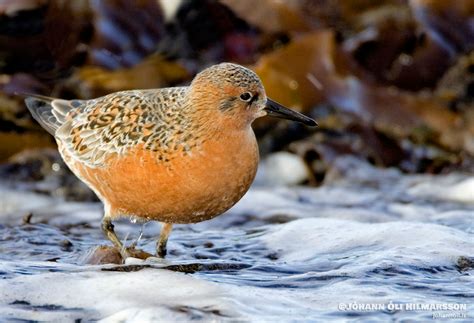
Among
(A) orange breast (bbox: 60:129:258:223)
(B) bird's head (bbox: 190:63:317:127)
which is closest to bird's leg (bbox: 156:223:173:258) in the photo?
(A) orange breast (bbox: 60:129:258:223)

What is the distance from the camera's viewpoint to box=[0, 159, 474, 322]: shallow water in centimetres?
436

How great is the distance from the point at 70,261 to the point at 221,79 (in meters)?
1.29

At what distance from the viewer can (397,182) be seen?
7.77m

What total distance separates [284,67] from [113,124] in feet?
9.15

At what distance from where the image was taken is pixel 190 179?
511cm

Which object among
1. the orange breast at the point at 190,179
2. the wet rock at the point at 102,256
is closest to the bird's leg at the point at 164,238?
the orange breast at the point at 190,179

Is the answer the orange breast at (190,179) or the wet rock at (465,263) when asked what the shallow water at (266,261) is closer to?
the wet rock at (465,263)

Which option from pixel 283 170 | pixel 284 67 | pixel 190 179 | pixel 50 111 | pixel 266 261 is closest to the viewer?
pixel 190 179

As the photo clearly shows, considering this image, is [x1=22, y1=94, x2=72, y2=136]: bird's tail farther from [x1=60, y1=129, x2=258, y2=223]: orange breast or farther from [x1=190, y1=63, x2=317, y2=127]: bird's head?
[x1=190, y1=63, x2=317, y2=127]: bird's head

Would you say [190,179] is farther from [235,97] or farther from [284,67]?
[284,67]

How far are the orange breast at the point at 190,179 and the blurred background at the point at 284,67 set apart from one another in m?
2.18

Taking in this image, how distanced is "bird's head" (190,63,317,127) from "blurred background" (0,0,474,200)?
8.01ft

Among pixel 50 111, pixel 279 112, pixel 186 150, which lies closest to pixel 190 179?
pixel 186 150

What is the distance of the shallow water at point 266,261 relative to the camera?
436 centimetres
